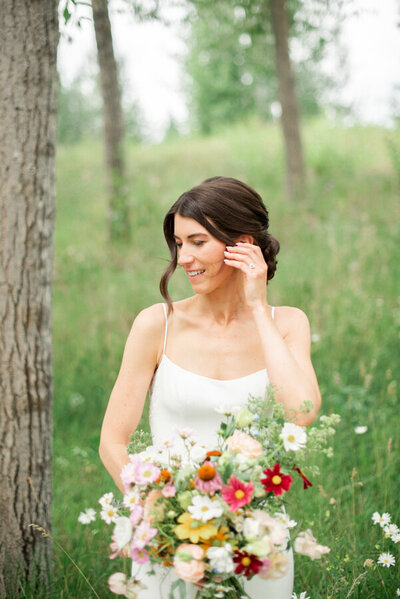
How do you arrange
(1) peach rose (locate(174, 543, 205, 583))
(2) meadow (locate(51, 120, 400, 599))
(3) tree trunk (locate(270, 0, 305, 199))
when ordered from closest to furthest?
(1) peach rose (locate(174, 543, 205, 583)), (2) meadow (locate(51, 120, 400, 599)), (3) tree trunk (locate(270, 0, 305, 199))

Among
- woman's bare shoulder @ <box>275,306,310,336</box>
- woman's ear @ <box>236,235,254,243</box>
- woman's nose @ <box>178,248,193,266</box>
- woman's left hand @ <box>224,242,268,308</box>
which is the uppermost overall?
woman's ear @ <box>236,235,254,243</box>

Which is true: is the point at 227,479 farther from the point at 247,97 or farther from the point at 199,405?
the point at 247,97

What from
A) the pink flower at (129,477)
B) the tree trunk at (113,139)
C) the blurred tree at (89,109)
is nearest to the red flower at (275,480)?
the pink flower at (129,477)

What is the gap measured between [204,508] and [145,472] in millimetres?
189

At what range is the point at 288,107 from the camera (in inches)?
411

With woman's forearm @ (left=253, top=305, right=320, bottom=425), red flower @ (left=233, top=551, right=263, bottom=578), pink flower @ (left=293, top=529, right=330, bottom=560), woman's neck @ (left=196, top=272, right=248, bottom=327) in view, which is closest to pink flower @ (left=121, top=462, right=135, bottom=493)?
red flower @ (left=233, top=551, right=263, bottom=578)

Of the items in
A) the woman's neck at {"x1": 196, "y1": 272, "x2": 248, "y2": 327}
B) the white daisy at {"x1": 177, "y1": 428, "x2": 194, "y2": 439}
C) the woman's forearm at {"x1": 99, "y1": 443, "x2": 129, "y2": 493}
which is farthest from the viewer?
the woman's neck at {"x1": 196, "y1": 272, "x2": 248, "y2": 327}

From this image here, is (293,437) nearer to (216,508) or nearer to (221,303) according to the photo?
(216,508)

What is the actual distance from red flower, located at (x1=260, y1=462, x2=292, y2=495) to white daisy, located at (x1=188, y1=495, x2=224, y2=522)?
0.50ft

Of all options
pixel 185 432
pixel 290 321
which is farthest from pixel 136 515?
pixel 290 321

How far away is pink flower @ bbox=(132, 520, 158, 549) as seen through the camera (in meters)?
1.38

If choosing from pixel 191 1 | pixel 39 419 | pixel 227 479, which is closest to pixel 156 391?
pixel 39 419

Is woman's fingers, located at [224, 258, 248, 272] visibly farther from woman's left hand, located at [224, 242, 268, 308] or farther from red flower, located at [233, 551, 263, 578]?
red flower, located at [233, 551, 263, 578]

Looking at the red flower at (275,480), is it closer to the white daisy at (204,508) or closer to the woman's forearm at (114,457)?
the white daisy at (204,508)
